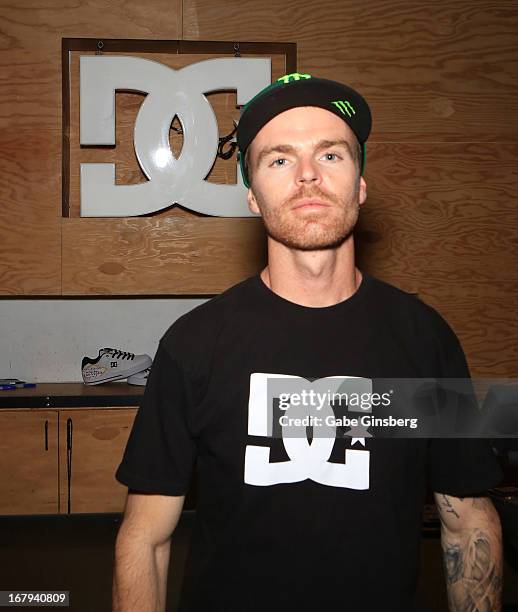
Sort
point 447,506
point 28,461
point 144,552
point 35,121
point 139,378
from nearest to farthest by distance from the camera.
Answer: point 144,552, point 447,506, point 28,461, point 35,121, point 139,378

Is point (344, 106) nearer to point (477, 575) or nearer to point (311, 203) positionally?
point (311, 203)

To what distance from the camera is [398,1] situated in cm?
312

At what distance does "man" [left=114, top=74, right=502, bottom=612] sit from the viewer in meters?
1.02

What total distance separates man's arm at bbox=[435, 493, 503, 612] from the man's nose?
585 mm

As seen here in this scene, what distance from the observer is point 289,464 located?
105cm

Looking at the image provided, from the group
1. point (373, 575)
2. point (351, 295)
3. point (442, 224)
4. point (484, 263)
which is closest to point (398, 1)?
point (442, 224)

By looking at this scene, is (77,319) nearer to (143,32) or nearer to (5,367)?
(5,367)

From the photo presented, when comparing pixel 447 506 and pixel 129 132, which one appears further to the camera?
pixel 129 132

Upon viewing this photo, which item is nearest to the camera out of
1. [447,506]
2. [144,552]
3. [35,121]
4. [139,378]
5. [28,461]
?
[144,552]

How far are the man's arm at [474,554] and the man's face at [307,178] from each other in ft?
1.65

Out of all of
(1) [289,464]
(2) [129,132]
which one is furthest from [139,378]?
(1) [289,464]

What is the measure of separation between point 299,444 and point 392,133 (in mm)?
2342

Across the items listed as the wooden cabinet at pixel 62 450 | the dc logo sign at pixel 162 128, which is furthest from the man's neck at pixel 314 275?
the dc logo sign at pixel 162 128

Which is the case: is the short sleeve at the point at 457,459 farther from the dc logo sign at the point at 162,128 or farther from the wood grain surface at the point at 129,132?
the wood grain surface at the point at 129,132
